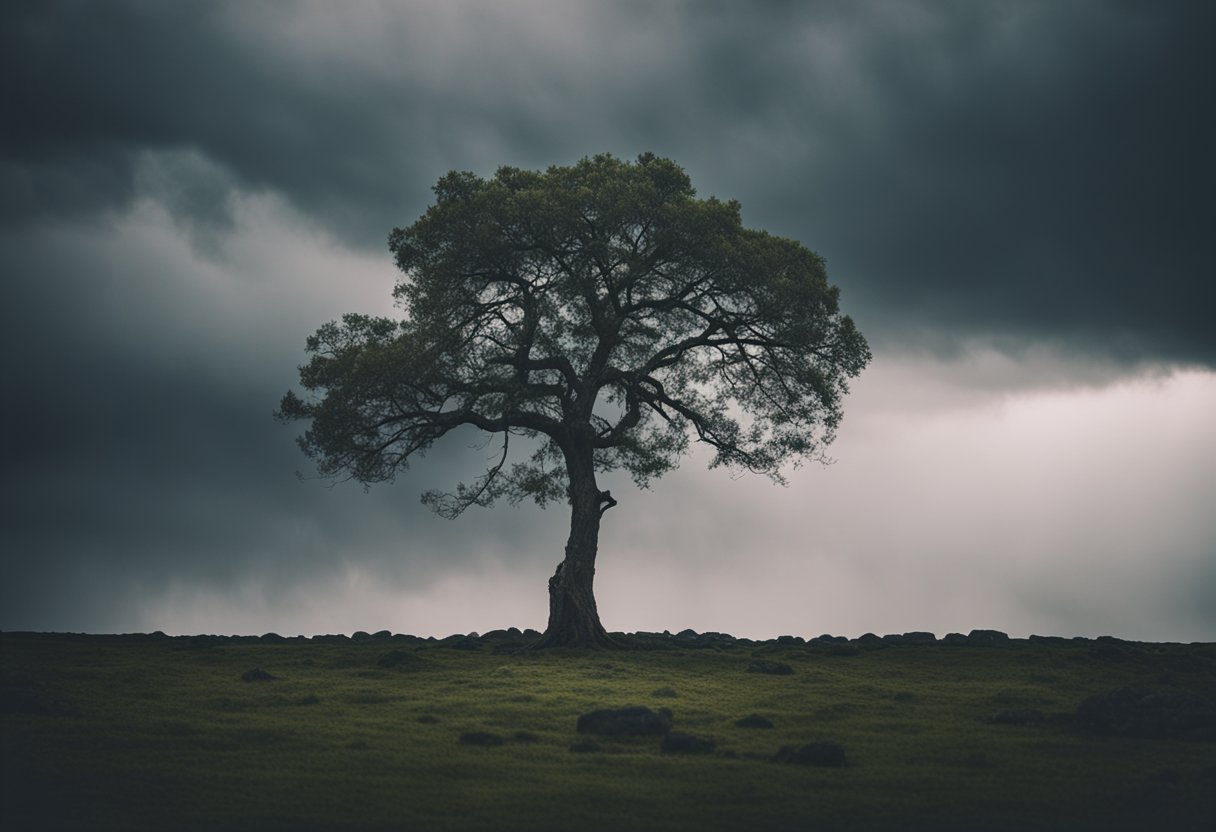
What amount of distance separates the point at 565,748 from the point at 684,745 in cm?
307

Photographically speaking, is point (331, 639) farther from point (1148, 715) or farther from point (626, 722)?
point (1148, 715)

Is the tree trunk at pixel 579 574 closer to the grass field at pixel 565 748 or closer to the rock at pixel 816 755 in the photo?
the grass field at pixel 565 748

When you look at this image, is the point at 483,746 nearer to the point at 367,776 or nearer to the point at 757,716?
the point at 367,776

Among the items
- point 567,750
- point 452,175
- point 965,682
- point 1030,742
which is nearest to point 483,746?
point 567,750

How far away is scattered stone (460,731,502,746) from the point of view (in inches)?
1113

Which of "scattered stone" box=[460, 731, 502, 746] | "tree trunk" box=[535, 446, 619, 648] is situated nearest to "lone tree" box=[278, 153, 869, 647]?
"tree trunk" box=[535, 446, 619, 648]

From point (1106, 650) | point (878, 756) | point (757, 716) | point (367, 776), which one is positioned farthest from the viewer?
point (1106, 650)

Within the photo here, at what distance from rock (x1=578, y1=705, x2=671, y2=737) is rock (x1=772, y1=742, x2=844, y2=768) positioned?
3996mm

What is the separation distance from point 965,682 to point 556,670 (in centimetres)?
1550

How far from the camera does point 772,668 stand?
143ft

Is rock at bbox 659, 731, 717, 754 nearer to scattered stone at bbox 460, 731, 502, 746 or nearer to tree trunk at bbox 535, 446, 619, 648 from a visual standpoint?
scattered stone at bbox 460, 731, 502, 746

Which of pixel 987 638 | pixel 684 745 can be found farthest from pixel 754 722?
pixel 987 638

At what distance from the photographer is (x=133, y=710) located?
32406 mm

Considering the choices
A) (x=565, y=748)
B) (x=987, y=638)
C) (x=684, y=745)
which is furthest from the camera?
(x=987, y=638)
